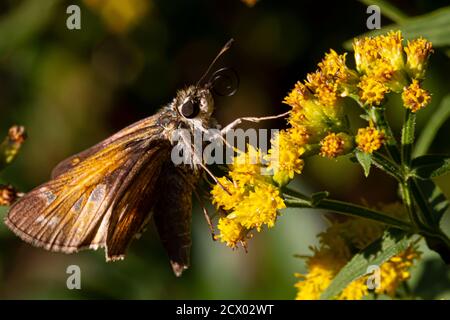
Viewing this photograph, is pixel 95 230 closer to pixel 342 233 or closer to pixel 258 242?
pixel 342 233

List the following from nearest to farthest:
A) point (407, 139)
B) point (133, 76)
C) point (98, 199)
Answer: point (407, 139) < point (98, 199) < point (133, 76)

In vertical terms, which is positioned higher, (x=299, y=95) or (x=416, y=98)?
(x=299, y=95)

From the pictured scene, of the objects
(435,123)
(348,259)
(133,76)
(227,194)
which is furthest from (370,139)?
(133,76)

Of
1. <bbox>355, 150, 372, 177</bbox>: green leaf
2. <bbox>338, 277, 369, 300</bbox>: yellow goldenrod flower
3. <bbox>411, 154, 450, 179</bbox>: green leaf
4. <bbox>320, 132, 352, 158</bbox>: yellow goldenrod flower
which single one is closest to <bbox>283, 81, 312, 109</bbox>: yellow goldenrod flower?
<bbox>320, 132, 352, 158</bbox>: yellow goldenrod flower

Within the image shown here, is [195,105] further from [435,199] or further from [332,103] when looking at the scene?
[435,199]

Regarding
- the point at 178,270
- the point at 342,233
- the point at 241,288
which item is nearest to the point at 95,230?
the point at 178,270

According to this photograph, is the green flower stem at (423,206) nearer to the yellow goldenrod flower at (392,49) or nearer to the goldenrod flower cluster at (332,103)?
the goldenrod flower cluster at (332,103)
